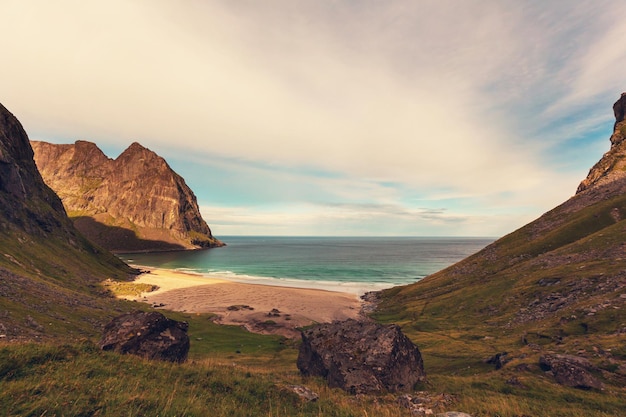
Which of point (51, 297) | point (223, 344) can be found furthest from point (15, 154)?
point (223, 344)

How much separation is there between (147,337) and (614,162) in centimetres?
13840

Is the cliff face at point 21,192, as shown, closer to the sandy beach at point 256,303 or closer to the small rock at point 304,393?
the sandy beach at point 256,303

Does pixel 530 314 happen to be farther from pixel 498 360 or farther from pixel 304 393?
pixel 304 393

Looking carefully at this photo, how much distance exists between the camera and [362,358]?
20047 millimetres

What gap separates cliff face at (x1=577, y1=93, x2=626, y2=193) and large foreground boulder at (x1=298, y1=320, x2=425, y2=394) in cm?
10284

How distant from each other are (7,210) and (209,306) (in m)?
54.7

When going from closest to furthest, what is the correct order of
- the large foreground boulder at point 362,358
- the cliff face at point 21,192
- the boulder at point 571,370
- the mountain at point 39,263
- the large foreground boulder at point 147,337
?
the boulder at point 571,370 < the large foreground boulder at point 362,358 < the large foreground boulder at point 147,337 < the mountain at point 39,263 < the cliff face at point 21,192

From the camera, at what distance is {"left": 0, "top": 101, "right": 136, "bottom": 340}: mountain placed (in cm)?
3309

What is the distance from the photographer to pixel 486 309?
47562mm

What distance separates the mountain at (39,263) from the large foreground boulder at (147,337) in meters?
8.11

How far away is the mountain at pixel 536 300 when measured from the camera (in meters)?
24.8

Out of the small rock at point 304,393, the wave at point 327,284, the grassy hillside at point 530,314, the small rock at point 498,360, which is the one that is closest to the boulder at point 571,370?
the grassy hillside at point 530,314

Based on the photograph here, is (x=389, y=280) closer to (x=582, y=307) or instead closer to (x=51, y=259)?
(x=582, y=307)

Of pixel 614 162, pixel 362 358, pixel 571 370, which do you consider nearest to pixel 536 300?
pixel 571 370
